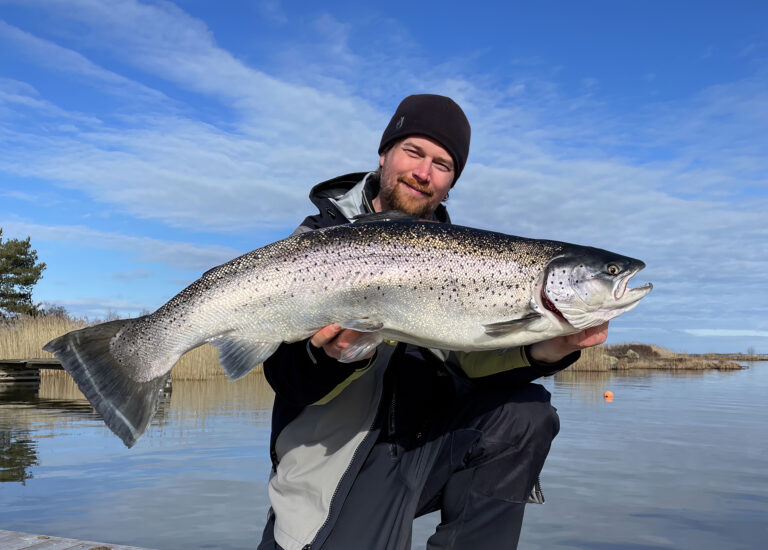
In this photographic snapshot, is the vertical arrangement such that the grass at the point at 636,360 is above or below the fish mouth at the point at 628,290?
below

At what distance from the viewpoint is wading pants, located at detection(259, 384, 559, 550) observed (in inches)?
138

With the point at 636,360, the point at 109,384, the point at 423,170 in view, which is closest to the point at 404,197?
the point at 423,170

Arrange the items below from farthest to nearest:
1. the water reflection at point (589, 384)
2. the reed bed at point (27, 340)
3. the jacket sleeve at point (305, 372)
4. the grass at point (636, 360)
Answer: the grass at point (636, 360), the reed bed at point (27, 340), the water reflection at point (589, 384), the jacket sleeve at point (305, 372)

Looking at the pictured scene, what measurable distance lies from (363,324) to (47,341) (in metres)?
19.7

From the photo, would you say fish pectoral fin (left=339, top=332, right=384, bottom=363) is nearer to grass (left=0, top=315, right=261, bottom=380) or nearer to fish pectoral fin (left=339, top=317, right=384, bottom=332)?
fish pectoral fin (left=339, top=317, right=384, bottom=332)

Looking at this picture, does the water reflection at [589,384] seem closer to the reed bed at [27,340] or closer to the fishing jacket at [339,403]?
the fishing jacket at [339,403]

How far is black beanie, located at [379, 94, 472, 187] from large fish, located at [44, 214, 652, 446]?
1.79 meters

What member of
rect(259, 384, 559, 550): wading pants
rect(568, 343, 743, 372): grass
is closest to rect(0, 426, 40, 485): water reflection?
rect(259, 384, 559, 550): wading pants

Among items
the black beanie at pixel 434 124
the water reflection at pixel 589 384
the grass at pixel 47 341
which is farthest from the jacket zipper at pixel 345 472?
the grass at pixel 47 341

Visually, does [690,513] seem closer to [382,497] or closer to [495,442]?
[495,442]

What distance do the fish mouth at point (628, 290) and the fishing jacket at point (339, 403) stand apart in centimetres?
51

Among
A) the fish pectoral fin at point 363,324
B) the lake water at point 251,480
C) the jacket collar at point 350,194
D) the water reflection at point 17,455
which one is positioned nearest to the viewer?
the fish pectoral fin at point 363,324

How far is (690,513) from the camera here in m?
6.86

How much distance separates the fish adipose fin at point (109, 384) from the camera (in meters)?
3.13
